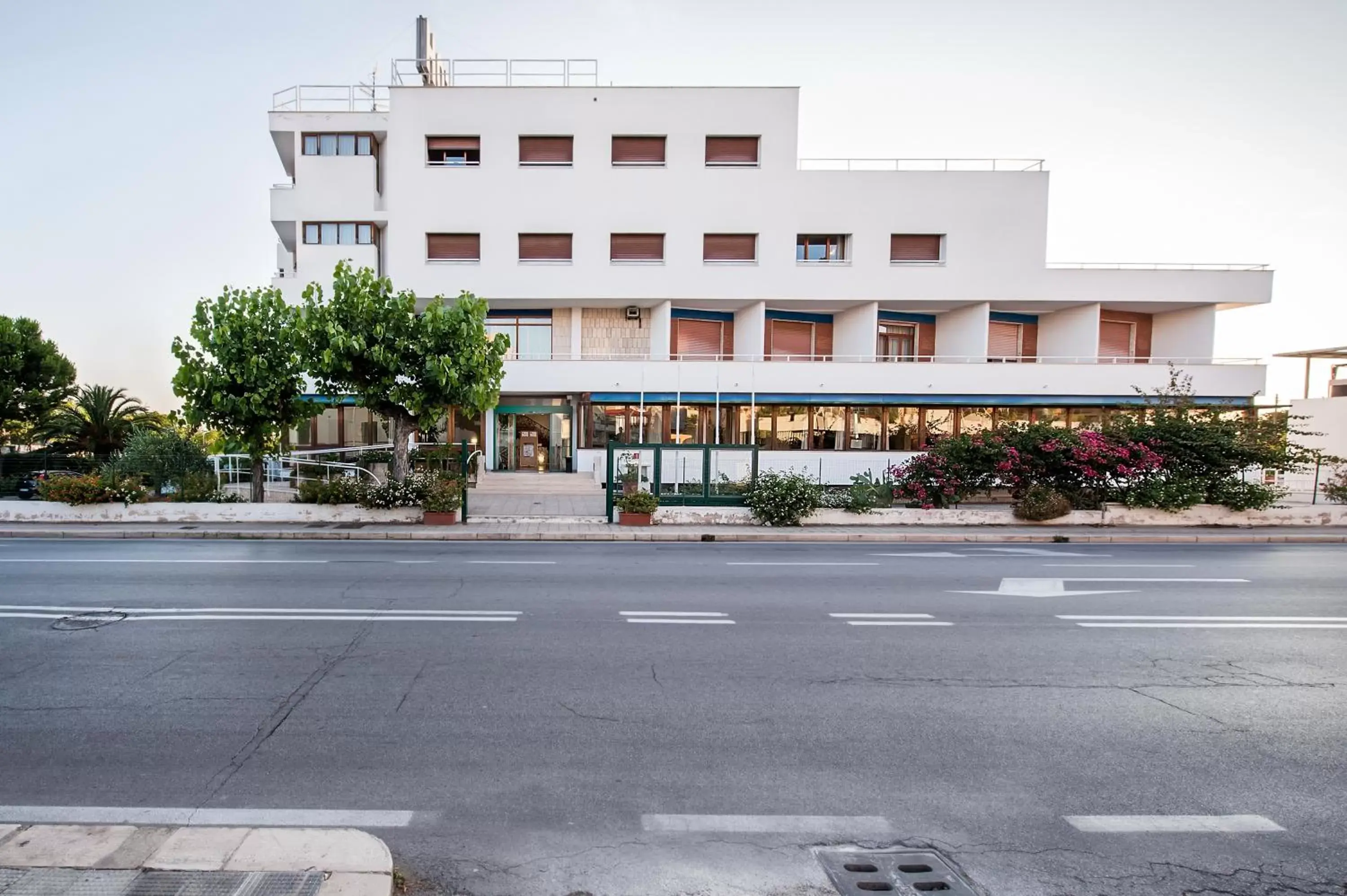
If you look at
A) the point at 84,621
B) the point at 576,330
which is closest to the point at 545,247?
the point at 576,330

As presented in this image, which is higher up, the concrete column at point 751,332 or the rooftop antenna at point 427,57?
the rooftop antenna at point 427,57

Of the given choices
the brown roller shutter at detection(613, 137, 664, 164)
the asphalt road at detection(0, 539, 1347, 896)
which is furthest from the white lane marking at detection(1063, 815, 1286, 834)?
the brown roller shutter at detection(613, 137, 664, 164)

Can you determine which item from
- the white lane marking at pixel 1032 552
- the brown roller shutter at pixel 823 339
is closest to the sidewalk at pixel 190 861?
the white lane marking at pixel 1032 552

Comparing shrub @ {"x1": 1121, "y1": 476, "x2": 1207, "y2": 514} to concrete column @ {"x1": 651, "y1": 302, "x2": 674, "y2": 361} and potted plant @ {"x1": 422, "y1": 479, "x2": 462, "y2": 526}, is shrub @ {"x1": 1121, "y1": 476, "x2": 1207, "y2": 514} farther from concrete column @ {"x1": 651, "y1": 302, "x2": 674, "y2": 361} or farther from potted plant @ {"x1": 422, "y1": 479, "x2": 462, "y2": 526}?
potted plant @ {"x1": 422, "y1": 479, "x2": 462, "y2": 526}

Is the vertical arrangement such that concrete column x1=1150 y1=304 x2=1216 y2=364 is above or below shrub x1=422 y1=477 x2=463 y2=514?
above

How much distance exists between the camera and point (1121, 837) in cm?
312

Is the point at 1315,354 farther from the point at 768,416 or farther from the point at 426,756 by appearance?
the point at 426,756

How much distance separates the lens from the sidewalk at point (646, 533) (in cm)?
1366

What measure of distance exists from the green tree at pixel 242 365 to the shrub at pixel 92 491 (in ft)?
8.45

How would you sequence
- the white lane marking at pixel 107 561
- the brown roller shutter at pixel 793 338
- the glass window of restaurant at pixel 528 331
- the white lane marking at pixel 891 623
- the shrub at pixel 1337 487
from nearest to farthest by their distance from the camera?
the white lane marking at pixel 891 623
the white lane marking at pixel 107 561
the shrub at pixel 1337 487
the glass window of restaurant at pixel 528 331
the brown roller shutter at pixel 793 338

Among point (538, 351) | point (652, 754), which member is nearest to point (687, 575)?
point (652, 754)

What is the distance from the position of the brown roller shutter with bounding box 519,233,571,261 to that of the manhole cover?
20.6 metres

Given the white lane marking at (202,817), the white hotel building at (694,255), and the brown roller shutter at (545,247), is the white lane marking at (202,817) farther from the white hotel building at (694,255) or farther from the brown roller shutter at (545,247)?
the brown roller shutter at (545,247)

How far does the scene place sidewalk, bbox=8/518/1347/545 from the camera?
13664 millimetres
